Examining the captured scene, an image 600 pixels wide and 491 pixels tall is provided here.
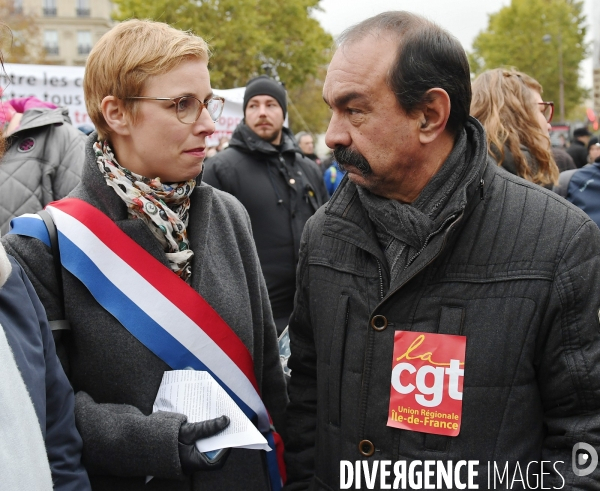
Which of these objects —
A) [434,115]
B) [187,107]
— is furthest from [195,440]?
[434,115]

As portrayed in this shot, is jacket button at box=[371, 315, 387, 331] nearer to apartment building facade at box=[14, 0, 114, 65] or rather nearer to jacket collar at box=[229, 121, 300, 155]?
jacket collar at box=[229, 121, 300, 155]

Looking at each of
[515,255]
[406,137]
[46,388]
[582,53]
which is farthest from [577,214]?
[582,53]

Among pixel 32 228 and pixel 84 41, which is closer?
pixel 32 228

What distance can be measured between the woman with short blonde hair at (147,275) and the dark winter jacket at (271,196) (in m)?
2.44

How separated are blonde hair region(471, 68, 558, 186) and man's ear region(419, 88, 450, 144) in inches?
62.1

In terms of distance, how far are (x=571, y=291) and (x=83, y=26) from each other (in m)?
58.5

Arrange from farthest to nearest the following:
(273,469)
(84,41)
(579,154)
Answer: (84,41) → (579,154) → (273,469)

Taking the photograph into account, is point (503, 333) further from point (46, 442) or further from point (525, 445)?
point (46, 442)

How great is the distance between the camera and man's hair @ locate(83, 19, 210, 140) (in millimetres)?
2146

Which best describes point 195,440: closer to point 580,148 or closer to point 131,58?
point 131,58

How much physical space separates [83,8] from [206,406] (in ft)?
191

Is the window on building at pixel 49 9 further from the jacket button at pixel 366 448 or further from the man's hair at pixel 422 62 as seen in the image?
the jacket button at pixel 366 448

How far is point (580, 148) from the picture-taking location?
12375 millimetres

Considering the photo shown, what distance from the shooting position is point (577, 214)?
1.84m
